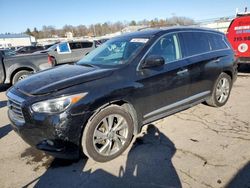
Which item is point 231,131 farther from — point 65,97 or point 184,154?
point 65,97

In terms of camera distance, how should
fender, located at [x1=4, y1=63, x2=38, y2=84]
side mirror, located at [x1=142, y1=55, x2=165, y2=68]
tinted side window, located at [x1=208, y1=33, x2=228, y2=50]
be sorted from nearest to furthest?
side mirror, located at [x1=142, y1=55, x2=165, y2=68] → tinted side window, located at [x1=208, y1=33, x2=228, y2=50] → fender, located at [x1=4, y1=63, x2=38, y2=84]

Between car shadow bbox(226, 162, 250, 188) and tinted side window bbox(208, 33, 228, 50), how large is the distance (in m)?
2.84

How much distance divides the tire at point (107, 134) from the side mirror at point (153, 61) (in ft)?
2.60

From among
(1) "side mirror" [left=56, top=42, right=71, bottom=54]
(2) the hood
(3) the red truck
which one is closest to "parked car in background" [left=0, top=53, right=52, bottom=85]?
(1) "side mirror" [left=56, top=42, right=71, bottom=54]

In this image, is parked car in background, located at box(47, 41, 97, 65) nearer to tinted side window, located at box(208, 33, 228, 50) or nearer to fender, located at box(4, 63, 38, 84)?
fender, located at box(4, 63, 38, 84)

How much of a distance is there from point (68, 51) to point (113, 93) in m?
10.1

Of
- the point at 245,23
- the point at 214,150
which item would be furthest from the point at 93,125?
the point at 245,23

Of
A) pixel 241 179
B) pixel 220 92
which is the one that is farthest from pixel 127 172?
pixel 220 92

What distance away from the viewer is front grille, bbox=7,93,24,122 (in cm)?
315

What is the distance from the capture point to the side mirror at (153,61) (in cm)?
358

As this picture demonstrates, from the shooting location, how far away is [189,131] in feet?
13.8

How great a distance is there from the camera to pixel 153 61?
3.58 m

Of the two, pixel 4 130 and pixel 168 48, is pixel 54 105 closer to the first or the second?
pixel 168 48

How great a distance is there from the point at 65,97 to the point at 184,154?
6.23ft
